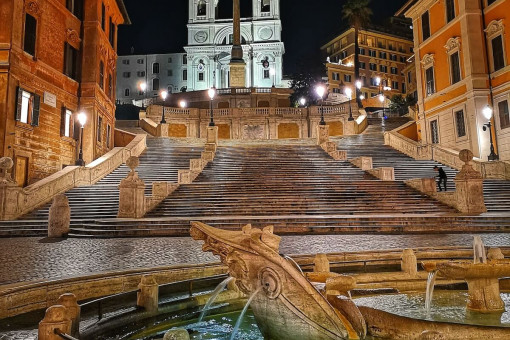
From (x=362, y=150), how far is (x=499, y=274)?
77.7 feet

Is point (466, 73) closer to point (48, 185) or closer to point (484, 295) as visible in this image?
point (484, 295)

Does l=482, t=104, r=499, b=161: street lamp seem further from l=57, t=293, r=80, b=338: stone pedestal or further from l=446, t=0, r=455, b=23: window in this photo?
l=57, t=293, r=80, b=338: stone pedestal

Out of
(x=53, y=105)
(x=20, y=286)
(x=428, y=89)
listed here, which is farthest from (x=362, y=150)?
(x=20, y=286)

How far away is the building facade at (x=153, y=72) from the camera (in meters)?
86.1

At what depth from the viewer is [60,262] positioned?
319 inches

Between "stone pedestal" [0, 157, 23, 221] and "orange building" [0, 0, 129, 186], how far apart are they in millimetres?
4780

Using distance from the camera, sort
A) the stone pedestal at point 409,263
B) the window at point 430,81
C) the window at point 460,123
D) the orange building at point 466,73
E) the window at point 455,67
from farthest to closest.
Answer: the window at point 430,81 → the window at point 455,67 → the window at point 460,123 → the orange building at point 466,73 → the stone pedestal at point 409,263

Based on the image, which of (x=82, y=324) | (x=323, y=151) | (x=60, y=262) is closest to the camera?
(x=82, y=324)

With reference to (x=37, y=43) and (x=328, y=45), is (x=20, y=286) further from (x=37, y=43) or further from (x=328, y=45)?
(x=328, y=45)

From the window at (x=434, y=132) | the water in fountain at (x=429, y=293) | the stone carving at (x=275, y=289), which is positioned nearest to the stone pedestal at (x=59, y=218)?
the stone carving at (x=275, y=289)

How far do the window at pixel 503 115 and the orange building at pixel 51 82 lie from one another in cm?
2771

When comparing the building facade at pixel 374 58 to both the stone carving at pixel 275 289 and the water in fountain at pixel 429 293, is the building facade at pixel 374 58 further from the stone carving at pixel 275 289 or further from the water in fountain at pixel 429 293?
the stone carving at pixel 275 289

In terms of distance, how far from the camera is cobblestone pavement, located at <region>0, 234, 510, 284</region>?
7305 mm

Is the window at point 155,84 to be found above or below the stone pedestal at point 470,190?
above
